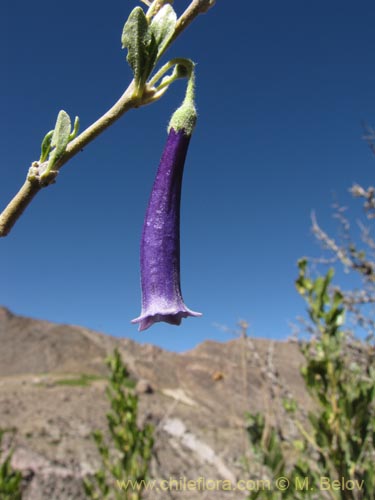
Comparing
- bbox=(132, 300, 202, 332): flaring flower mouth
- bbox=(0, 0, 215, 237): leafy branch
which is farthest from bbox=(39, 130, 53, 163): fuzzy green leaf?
bbox=(132, 300, 202, 332): flaring flower mouth

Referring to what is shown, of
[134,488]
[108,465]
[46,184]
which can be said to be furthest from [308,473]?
[46,184]

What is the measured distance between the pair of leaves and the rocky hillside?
3.13 meters

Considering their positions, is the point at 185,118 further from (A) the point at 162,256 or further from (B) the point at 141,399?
(B) the point at 141,399

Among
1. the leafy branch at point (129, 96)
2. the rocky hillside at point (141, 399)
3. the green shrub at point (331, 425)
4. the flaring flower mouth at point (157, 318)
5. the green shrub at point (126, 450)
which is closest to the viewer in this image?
the leafy branch at point (129, 96)

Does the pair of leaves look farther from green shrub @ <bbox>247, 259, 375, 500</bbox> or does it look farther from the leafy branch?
green shrub @ <bbox>247, 259, 375, 500</bbox>

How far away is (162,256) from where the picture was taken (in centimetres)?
102

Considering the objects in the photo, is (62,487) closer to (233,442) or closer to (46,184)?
(233,442)

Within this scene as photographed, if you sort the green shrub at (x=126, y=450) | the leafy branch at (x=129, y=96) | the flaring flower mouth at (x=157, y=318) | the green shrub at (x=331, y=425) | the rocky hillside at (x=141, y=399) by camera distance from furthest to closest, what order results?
1. the rocky hillside at (x=141, y=399)
2. the green shrub at (x=126, y=450)
3. the green shrub at (x=331, y=425)
4. the flaring flower mouth at (x=157, y=318)
5. the leafy branch at (x=129, y=96)

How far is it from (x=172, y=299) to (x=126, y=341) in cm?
2951

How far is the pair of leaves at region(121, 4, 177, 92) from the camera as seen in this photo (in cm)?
83

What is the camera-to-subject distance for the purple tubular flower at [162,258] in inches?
40.1

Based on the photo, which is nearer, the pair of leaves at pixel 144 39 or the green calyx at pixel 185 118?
the pair of leaves at pixel 144 39

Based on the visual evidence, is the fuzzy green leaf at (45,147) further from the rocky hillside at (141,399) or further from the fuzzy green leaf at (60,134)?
the rocky hillside at (141,399)

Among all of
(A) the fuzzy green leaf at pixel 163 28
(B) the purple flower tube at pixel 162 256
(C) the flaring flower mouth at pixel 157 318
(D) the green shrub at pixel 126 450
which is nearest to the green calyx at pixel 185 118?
(B) the purple flower tube at pixel 162 256
